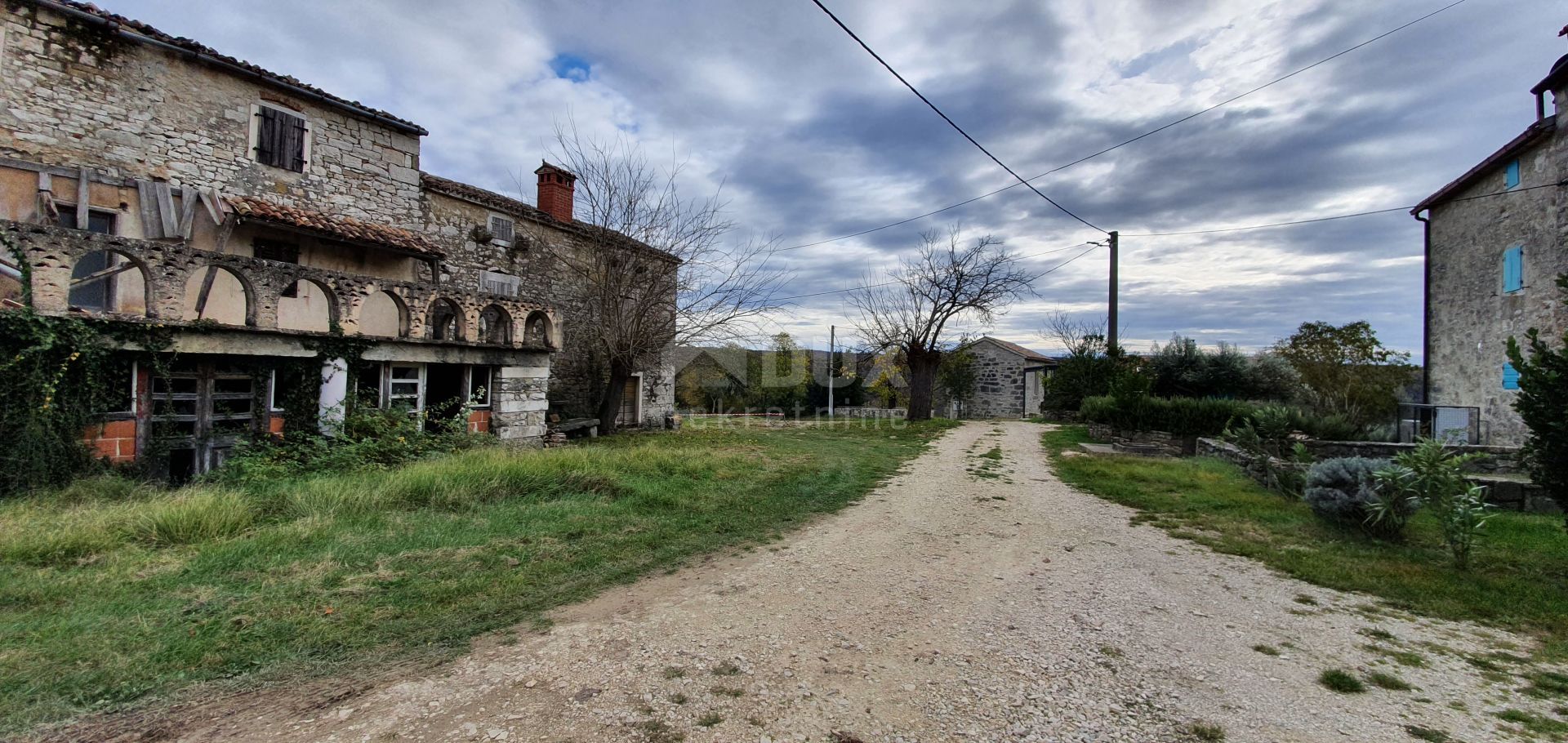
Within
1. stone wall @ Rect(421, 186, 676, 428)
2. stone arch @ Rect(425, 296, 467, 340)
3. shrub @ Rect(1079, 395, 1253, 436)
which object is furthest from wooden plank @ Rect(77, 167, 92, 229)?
shrub @ Rect(1079, 395, 1253, 436)

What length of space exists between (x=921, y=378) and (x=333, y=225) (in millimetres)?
17451

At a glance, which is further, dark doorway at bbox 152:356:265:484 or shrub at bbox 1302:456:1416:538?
dark doorway at bbox 152:356:265:484

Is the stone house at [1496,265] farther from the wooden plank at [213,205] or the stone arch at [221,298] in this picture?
the wooden plank at [213,205]

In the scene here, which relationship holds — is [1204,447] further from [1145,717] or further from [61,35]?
[61,35]

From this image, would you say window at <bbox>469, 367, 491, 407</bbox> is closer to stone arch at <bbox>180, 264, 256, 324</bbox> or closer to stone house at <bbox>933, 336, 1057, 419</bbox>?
stone arch at <bbox>180, 264, 256, 324</bbox>

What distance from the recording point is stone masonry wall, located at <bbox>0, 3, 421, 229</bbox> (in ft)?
30.3

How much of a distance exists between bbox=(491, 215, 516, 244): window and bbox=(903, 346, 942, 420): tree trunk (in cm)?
1331

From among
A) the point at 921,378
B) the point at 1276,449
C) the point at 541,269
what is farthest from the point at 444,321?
the point at 921,378

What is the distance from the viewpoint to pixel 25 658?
3.04 m

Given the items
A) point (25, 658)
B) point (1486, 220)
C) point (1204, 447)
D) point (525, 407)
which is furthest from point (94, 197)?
point (1486, 220)

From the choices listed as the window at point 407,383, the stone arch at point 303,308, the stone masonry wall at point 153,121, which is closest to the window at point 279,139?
the stone masonry wall at point 153,121

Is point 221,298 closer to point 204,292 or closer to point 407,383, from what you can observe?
point 204,292

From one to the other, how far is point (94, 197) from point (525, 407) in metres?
6.89

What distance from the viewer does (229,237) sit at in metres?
10.7
